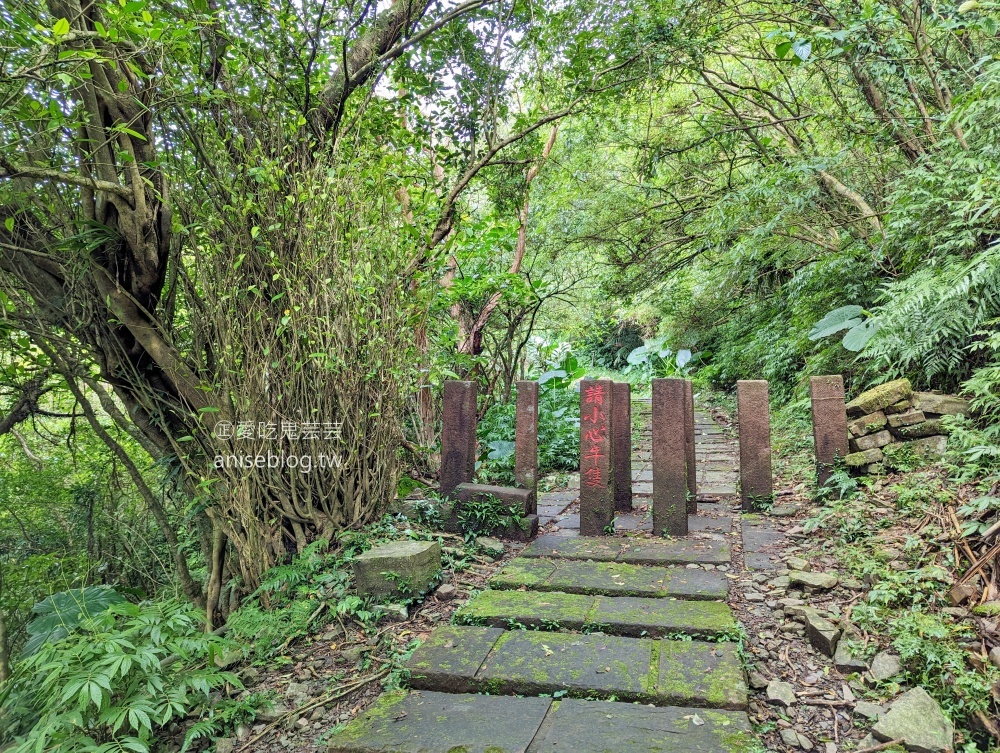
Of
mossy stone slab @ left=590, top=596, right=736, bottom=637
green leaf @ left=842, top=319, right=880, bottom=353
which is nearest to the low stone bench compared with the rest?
mossy stone slab @ left=590, top=596, right=736, bottom=637

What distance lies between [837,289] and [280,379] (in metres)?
6.42

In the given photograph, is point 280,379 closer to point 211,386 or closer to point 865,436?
point 211,386

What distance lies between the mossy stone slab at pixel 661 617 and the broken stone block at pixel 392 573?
0.92m

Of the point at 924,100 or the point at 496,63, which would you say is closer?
the point at 496,63

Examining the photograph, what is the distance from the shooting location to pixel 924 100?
5.64 m

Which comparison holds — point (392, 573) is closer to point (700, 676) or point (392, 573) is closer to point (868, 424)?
point (700, 676)

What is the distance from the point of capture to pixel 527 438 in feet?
13.4

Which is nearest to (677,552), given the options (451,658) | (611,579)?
(611,579)

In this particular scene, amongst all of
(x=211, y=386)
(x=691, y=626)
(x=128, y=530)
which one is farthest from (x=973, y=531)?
(x=128, y=530)

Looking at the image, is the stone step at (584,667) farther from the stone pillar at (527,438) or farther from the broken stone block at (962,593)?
the stone pillar at (527,438)

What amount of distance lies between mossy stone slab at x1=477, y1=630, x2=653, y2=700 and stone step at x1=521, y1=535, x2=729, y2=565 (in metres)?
0.97

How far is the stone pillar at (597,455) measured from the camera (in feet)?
13.0

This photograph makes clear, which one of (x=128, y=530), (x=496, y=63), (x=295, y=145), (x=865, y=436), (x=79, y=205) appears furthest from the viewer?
(x=128, y=530)

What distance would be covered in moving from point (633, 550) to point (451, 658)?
1.54 metres
